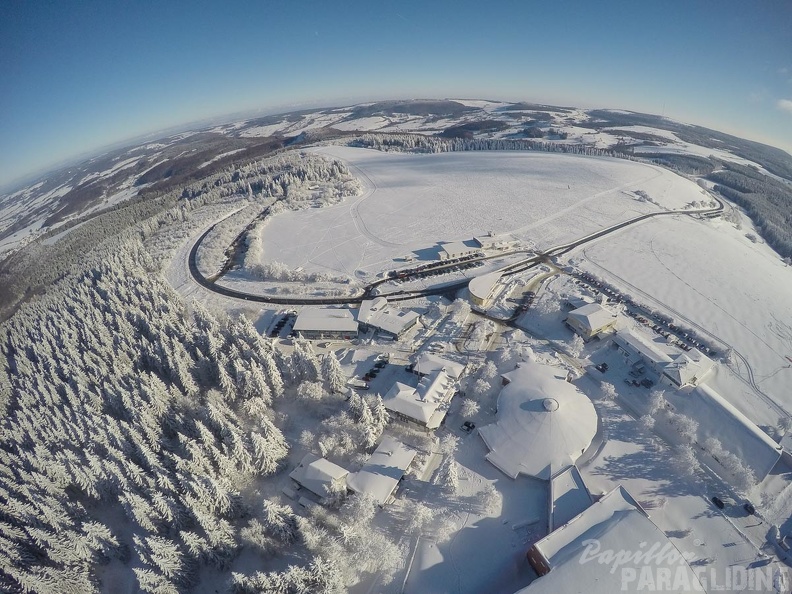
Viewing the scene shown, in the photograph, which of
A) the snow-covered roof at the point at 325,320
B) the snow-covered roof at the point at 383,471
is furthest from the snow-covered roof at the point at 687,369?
the snow-covered roof at the point at 325,320

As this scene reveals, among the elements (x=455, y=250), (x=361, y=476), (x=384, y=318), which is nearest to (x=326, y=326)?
(x=384, y=318)

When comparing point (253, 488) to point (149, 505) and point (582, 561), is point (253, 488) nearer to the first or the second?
point (149, 505)

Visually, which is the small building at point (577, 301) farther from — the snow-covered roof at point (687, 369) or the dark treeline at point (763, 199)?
the dark treeline at point (763, 199)

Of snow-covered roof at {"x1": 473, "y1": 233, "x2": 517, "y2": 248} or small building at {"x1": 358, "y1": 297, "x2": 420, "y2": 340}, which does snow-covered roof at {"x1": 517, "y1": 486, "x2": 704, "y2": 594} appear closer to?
small building at {"x1": 358, "y1": 297, "x2": 420, "y2": 340}

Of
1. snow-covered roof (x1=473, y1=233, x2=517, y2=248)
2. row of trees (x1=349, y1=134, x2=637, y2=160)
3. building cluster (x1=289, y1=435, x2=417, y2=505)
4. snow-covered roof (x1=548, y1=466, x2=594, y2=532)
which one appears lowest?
snow-covered roof (x1=548, y1=466, x2=594, y2=532)

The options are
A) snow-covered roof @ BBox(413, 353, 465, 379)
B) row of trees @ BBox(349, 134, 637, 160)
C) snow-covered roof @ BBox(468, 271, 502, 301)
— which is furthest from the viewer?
row of trees @ BBox(349, 134, 637, 160)

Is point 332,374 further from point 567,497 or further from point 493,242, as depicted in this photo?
point 493,242

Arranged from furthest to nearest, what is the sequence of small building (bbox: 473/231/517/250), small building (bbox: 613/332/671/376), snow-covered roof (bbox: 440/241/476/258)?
small building (bbox: 473/231/517/250)
snow-covered roof (bbox: 440/241/476/258)
small building (bbox: 613/332/671/376)

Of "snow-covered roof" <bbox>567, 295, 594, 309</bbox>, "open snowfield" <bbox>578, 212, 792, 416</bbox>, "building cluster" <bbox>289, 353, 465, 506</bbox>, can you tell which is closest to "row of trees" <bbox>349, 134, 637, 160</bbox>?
"open snowfield" <bbox>578, 212, 792, 416</bbox>
